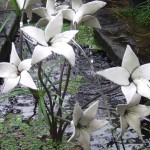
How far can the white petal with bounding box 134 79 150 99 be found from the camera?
1513 mm

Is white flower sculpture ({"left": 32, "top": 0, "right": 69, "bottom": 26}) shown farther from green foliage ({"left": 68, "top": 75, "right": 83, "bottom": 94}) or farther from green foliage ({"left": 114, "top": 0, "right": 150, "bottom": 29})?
green foliage ({"left": 114, "top": 0, "right": 150, "bottom": 29})

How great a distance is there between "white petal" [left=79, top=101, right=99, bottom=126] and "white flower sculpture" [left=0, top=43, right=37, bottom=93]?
0.73 feet

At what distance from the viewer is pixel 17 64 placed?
1.71m

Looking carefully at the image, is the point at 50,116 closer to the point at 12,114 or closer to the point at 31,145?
the point at 31,145

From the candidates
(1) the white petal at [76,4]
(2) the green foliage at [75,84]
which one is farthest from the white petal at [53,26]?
(2) the green foliage at [75,84]

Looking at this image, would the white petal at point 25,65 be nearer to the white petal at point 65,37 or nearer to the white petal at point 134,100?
the white petal at point 65,37

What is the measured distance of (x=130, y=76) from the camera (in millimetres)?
1615

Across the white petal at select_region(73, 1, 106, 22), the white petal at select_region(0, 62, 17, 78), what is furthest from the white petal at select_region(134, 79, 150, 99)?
the white petal at select_region(0, 62, 17, 78)

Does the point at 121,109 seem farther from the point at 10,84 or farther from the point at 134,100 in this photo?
the point at 10,84

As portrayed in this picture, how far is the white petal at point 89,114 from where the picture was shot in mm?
1598

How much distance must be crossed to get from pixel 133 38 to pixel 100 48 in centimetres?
37

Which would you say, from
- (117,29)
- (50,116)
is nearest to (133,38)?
(117,29)

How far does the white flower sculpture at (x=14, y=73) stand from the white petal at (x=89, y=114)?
22 centimetres

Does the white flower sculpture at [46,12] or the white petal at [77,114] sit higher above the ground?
the white flower sculpture at [46,12]
